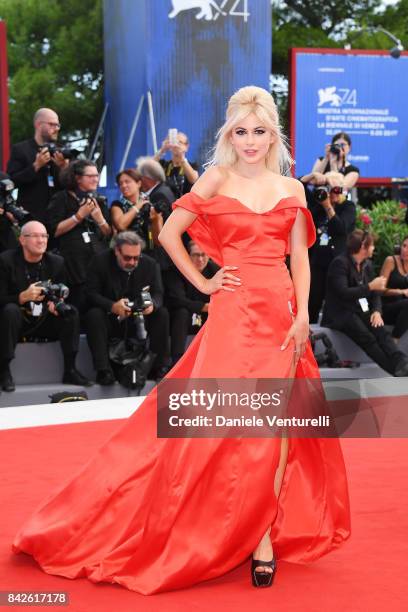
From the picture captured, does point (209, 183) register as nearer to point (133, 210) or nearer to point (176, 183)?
point (133, 210)

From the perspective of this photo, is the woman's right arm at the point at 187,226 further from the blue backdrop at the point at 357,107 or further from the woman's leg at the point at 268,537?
the blue backdrop at the point at 357,107

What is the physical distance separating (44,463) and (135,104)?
28.0 ft

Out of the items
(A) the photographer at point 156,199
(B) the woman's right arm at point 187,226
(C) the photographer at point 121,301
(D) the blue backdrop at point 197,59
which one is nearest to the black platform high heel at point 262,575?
(B) the woman's right arm at point 187,226

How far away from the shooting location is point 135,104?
12820 mm

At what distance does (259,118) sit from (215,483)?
1119 millimetres

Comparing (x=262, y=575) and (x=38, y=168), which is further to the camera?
(x=38, y=168)

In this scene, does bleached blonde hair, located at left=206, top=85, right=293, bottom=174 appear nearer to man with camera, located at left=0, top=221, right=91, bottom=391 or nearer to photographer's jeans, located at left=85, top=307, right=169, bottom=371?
man with camera, located at left=0, top=221, right=91, bottom=391

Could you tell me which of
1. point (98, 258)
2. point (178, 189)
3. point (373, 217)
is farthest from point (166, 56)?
point (98, 258)

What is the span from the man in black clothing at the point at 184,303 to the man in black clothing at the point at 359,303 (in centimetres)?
95

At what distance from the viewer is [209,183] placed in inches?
129

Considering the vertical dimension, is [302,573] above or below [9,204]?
below

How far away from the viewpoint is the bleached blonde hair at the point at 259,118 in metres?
3.22

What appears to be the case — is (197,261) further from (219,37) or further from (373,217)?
(219,37)

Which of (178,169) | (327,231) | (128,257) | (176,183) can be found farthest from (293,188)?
(327,231)
